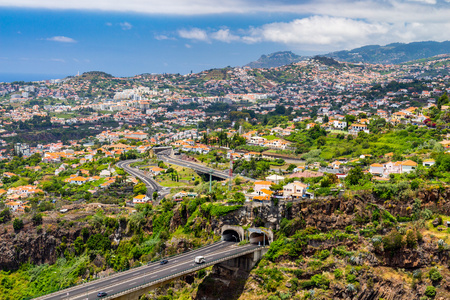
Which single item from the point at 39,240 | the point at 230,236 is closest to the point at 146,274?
the point at 230,236

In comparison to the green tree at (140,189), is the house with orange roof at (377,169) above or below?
above

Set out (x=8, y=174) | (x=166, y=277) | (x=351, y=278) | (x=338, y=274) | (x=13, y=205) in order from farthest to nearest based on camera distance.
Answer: (x=8, y=174) → (x=13, y=205) → (x=338, y=274) → (x=351, y=278) → (x=166, y=277)

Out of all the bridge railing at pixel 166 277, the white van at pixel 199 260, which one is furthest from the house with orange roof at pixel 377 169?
the white van at pixel 199 260

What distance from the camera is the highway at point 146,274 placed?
27000 mm

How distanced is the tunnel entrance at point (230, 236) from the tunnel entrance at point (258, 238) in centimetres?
186

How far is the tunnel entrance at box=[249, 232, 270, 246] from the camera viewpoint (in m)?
37.7

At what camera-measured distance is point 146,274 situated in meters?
30.4

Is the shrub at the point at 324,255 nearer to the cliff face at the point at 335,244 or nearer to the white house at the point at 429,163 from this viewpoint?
the cliff face at the point at 335,244

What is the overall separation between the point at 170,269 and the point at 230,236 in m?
9.77

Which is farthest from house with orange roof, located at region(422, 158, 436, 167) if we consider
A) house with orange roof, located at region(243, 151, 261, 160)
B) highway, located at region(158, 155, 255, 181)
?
house with orange roof, located at region(243, 151, 261, 160)

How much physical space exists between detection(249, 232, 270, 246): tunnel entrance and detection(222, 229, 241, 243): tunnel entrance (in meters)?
1.86

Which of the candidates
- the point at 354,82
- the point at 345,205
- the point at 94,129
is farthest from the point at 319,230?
the point at 354,82

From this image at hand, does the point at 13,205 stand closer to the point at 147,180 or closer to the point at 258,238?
the point at 147,180

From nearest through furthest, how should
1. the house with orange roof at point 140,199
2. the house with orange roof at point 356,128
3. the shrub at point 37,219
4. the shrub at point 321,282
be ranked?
the shrub at point 321,282
the shrub at point 37,219
the house with orange roof at point 140,199
the house with orange roof at point 356,128
